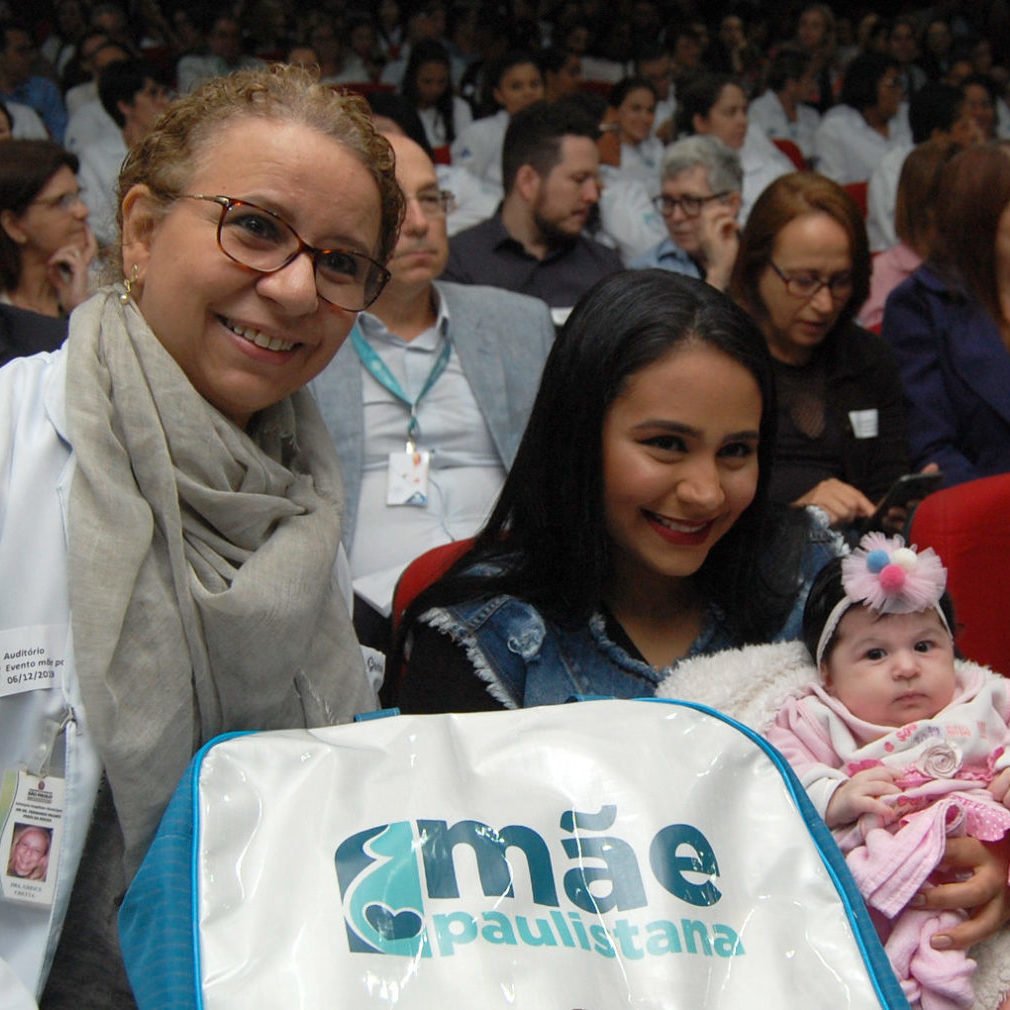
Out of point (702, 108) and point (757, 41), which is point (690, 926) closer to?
point (702, 108)

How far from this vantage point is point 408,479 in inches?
105

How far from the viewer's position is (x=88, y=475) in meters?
1.25

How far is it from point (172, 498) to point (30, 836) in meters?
0.35

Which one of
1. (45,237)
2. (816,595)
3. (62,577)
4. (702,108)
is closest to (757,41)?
(702,108)

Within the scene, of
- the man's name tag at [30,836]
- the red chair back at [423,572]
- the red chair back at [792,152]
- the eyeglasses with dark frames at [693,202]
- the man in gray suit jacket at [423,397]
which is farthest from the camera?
the red chair back at [792,152]

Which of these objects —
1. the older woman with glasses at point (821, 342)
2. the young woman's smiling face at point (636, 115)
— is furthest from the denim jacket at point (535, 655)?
the young woman's smiling face at point (636, 115)

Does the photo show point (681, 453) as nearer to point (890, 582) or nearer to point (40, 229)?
point (890, 582)

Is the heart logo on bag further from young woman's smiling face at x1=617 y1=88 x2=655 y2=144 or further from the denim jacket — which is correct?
young woman's smiling face at x1=617 y1=88 x2=655 y2=144

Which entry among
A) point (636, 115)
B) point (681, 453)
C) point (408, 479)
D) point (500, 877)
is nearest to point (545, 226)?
point (408, 479)

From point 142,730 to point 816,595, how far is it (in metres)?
0.89

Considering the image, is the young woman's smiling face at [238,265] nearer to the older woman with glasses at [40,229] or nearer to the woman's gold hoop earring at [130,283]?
the woman's gold hoop earring at [130,283]

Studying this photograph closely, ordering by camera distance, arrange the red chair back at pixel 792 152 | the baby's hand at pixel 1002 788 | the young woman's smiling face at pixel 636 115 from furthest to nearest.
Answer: the red chair back at pixel 792 152 < the young woman's smiling face at pixel 636 115 < the baby's hand at pixel 1002 788

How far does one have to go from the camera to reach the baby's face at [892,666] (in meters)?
1.56

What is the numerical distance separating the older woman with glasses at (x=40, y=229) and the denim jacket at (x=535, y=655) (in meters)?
2.12
